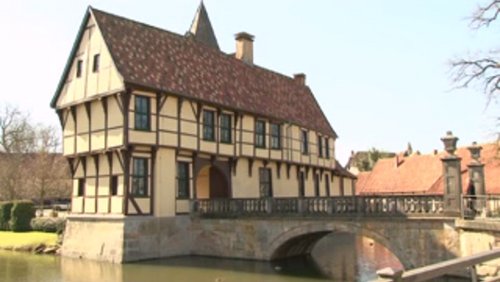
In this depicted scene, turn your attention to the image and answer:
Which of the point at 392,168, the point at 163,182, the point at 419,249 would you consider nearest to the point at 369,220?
the point at 419,249

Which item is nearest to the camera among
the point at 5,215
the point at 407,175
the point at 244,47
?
the point at 5,215

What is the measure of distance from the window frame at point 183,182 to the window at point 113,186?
2662 mm

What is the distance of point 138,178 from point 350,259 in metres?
9.68

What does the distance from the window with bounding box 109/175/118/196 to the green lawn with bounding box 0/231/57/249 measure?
5.48m

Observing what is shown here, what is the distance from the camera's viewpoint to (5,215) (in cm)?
3059

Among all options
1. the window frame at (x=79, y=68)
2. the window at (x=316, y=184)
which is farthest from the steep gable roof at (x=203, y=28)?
the window frame at (x=79, y=68)

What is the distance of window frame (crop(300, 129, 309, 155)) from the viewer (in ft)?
106

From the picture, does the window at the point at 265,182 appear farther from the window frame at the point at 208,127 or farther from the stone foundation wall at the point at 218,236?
the stone foundation wall at the point at 218,236

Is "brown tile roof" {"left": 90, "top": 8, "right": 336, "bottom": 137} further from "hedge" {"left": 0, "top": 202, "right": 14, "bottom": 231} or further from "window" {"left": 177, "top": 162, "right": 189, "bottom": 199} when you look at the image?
"hedge" {"left": 0, "top": 202, "right": 14, "bottom": 231}

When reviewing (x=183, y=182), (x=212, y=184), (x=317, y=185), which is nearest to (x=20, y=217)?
(x=212, y=184)

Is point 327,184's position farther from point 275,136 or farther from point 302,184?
point 275,136

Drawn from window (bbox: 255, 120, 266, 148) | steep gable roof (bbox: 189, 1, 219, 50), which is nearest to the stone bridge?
window (bbox: 255, 120, 266, 148)

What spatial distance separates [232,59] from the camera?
29.7m

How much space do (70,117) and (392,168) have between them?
29.5 m
